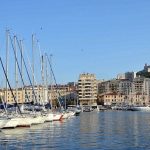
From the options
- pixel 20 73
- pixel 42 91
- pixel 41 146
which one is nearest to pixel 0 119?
pixel 41 146

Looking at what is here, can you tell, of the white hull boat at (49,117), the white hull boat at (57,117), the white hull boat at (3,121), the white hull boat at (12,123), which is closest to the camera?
the white hull boat at (3,121)

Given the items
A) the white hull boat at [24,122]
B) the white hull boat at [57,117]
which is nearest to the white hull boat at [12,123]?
the white hull boat at [24,122]

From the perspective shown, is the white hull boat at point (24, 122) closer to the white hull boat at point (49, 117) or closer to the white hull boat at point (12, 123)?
the white hull boat at point (12, 123)

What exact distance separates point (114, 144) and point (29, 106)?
1536 inches

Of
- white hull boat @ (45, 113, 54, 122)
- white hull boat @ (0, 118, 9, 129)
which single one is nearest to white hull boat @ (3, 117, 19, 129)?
white hull boat @ (0, 118, 9, 129)

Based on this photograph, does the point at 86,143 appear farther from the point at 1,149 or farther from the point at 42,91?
the point at 42,91

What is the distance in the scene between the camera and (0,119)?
51.3 m

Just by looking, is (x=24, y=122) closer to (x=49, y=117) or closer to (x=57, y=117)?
(x=49, y=117)

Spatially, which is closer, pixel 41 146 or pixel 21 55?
pixel 41 146

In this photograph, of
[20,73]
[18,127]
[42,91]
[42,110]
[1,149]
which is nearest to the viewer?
[1,149]

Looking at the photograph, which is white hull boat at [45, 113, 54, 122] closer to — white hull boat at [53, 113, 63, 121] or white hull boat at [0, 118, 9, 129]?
white hull boat at [53, 113, 63, 121]

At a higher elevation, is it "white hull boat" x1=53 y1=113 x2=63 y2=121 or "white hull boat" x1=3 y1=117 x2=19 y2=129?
"white hull boat" x1=53 y1=113 x2=63 y2=121

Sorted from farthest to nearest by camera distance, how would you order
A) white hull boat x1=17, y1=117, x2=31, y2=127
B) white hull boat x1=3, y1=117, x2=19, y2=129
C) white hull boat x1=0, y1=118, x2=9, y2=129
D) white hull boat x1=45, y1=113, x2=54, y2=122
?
white hull boat x1=45, y1=113, x2=54, y2=122, white hull boat x1=17, y1=117, x2=31, y2=127, white hull boat x1=3, y1=117, x2=19, y2=129, white hull boat x1=0, y1=118, x2=9, y2=129

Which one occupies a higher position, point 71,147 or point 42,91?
point 42,91
